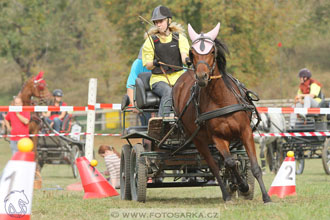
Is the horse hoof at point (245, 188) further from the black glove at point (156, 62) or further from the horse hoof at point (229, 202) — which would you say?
the black glove at point (156, 62)

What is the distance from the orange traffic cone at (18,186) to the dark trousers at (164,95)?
14.0ft

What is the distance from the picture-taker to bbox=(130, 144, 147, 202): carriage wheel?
359 inches

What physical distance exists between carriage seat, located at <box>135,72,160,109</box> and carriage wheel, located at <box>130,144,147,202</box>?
562 millimetres

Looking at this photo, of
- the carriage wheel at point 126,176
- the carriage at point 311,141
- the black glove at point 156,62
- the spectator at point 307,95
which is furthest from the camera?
the spectator at point 307,95

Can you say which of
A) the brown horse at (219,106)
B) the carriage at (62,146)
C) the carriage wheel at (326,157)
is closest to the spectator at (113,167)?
the brown horse at (219,106)

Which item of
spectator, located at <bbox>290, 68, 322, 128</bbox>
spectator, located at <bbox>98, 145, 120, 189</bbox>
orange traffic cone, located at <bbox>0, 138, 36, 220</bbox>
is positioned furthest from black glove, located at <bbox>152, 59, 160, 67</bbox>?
spectator, located at <bbox>290, 68, 322, 128</bbox>

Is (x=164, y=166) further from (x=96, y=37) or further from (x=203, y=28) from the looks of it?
(x=96, y=37)

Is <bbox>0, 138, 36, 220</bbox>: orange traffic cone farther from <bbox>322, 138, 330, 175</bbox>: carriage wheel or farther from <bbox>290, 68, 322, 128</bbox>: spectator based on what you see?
<bbox>290, 68, 322, 128</bbox>: spectator

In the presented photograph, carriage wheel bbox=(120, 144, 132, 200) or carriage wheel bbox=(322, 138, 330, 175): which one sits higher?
carriage wheel bbox=(322, 138, 330, 175)

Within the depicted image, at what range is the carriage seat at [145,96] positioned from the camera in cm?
962

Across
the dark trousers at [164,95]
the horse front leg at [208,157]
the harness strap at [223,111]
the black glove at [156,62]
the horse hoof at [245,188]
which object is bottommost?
the horse hoof at [245,188]

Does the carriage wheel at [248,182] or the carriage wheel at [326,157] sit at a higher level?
the carriage wheel at [326,157]

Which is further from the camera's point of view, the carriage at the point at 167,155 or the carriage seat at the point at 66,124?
the carriage seat at the point at 66,124

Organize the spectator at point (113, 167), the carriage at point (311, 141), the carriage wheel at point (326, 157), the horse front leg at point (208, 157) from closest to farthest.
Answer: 1. the horse front leg at point (208, 157)
2. the spectator at point (113, 167)
3. the carriage wheel at point (326, 157)
4. the carriage at point (311, 141)
